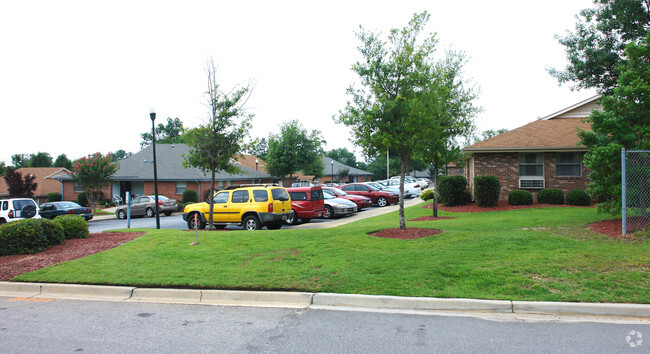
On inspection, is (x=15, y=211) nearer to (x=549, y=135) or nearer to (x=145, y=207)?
(x=145, y=207)

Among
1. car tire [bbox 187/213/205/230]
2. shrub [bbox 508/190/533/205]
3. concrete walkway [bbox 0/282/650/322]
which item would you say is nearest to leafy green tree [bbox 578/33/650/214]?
concrete walkway [bbox 0/282/650/322]

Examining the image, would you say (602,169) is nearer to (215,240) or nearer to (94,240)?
(215,240)

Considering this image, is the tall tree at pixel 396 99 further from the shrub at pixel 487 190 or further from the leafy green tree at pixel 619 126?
the shrub at pixel 487 190

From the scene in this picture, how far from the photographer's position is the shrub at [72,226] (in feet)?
37.9

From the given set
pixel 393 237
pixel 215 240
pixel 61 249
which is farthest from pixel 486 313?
pixel 61 249

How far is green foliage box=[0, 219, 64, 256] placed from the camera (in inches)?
384

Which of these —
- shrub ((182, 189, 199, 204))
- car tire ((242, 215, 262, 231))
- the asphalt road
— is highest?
shrub ((182, 189, 199, 204))

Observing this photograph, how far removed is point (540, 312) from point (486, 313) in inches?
28.0

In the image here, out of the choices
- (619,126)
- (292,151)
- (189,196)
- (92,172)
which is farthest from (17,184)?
(619,126)

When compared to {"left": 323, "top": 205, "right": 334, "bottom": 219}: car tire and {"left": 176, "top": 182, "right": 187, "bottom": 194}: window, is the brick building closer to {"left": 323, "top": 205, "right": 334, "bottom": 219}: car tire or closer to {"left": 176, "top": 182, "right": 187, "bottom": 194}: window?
{"left": 323, "top": 205, "right": 334, "bottom": 219}: car tire

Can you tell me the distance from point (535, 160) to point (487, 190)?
3337mm

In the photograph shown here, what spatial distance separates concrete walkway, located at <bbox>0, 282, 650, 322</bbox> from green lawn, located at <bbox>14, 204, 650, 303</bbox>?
16 cm

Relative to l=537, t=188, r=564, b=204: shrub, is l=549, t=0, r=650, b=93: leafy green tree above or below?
above

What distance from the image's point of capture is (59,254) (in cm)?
963
